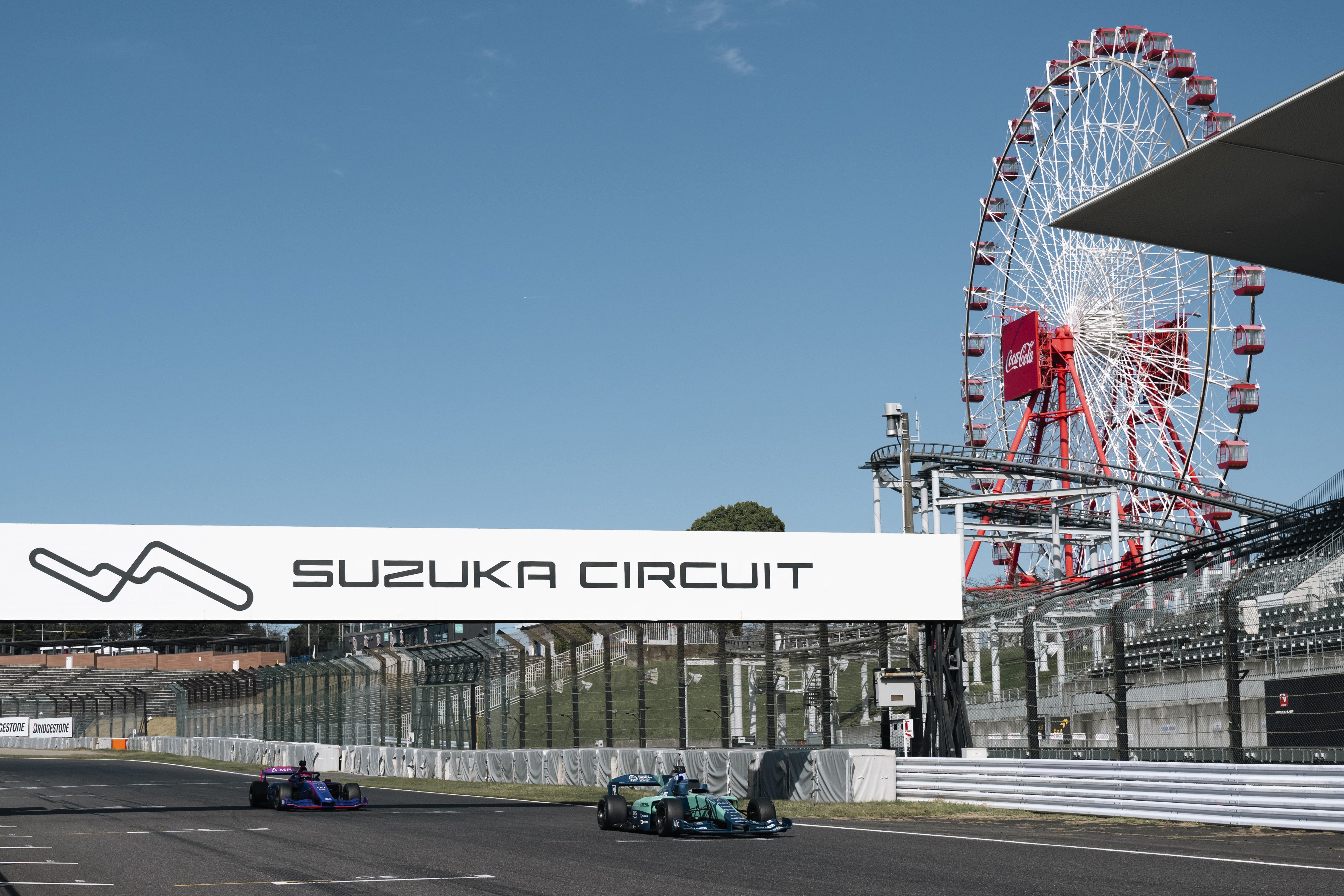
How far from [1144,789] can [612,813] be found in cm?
608

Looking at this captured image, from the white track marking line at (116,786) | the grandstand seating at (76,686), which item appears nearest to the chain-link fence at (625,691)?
the white track marking line at (116,786)

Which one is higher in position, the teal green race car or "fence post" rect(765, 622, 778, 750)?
"fence post" rect(765, 622, 778, 750)

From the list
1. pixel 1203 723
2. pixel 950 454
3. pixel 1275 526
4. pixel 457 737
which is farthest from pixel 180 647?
pixel 1203 723

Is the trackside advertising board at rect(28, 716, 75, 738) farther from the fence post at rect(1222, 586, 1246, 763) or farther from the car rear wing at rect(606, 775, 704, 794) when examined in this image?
the fence post at rect(1222, 586, 1246, 763)

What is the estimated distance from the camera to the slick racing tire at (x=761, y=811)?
50.6 feet

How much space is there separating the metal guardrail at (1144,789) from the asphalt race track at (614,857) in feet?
0.96

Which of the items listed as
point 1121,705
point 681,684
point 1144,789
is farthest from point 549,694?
point 1144,789

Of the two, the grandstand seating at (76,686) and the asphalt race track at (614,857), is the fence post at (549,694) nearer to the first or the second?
the asphalt race track at (614,857)

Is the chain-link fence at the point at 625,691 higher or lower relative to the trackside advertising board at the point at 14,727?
higher

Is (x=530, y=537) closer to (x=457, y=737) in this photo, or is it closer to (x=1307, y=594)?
(x=1307, y=594)

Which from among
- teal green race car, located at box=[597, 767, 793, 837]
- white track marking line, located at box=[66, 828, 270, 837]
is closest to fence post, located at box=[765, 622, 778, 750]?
teal green race car, located at box=[597, 767, 793, 837]

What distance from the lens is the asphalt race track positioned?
10.1 m

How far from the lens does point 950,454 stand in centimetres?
5062

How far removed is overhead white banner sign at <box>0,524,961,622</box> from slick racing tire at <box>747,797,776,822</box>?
4.92m
